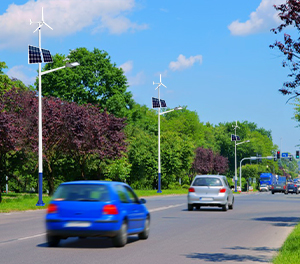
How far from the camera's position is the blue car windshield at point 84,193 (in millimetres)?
12883

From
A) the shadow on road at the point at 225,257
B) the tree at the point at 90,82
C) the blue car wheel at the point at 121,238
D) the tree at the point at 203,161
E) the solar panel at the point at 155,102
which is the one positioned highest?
the tree at the point at 90,82

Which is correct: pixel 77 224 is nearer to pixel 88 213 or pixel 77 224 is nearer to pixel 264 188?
pixel 88 213

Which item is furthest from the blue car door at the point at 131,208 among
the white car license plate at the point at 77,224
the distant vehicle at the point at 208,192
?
the distant vehicle at the point at 208,192

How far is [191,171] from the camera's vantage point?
99750 millimetres

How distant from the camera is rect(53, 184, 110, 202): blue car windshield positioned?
12883mm

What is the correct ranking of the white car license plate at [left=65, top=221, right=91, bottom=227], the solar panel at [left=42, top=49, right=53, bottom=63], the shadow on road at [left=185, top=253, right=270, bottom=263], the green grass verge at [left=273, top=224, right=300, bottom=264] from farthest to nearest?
1. the solar panel at [left=42, top=49, right=53, bottom=63]
2. the white car license plate at [left=65, top=221, right=91, bottom=227]
3. the shadow on road at [left=185, top=253, right=270, bottom=263]
4. the green grass verge at [left=273, top=224, right=300, bottom=264]

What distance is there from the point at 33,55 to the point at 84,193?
66.4 ft

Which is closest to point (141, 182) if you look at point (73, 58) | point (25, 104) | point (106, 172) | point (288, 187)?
point (106, 172)

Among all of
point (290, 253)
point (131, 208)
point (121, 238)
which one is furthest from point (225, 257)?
point (131, 208)

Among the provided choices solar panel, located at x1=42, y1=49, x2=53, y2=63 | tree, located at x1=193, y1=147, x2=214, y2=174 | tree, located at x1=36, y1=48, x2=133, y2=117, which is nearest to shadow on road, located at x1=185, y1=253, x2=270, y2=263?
solar panel, located at x1=42, y1=49, x2=53, y2=63

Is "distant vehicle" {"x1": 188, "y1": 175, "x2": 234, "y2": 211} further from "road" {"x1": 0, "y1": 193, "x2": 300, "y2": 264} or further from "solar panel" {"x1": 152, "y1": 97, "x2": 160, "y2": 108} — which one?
"solar panel" {"x1": 152, "y1": 97, "x2": 160, "y2": 108}

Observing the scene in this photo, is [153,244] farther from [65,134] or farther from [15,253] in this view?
[65,134]

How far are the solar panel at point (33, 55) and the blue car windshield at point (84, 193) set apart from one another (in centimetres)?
1986

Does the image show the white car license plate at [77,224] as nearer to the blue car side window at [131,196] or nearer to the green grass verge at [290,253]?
the blue car side window at [131,196]
